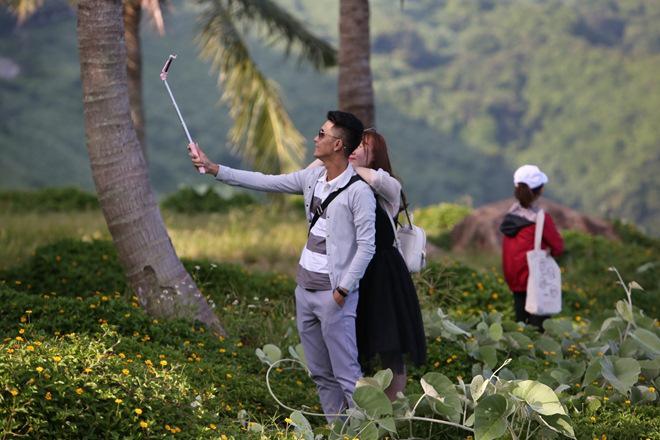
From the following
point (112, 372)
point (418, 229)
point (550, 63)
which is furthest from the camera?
point (550, 63)

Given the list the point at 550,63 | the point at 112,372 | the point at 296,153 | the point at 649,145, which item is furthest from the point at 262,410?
the point at 550,63

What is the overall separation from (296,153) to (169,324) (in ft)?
28.8

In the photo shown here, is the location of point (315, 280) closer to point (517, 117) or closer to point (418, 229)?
point (418, 229)

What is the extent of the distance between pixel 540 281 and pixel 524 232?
1.33 feet

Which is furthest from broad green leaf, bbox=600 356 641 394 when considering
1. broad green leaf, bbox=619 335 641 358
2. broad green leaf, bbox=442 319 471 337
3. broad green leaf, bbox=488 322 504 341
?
broad green leaf, bbox=442 319 471 337

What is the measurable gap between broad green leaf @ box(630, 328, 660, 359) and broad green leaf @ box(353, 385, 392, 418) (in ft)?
7.63

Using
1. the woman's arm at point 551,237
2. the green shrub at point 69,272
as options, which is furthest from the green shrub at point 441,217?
the woman's arm at point 551,237

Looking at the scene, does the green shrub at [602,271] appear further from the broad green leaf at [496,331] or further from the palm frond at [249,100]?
the palm frond at [249,100]

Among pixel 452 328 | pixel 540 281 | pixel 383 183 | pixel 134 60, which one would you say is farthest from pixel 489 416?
pixel 134 60

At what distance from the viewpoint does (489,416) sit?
531 cm

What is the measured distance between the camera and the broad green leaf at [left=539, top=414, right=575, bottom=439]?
5379 millimetres

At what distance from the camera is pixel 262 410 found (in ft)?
21.1

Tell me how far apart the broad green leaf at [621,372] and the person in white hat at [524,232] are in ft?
5.68

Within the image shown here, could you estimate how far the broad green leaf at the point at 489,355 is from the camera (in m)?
7.11
